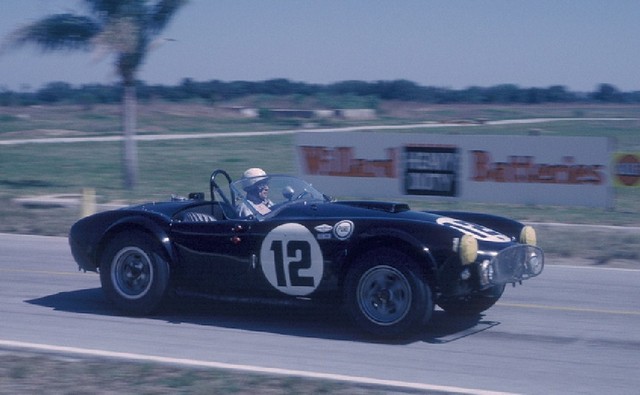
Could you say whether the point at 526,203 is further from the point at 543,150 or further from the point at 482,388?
the point at 482,388

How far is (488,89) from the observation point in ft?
388

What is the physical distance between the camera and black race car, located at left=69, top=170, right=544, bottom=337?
7984mm

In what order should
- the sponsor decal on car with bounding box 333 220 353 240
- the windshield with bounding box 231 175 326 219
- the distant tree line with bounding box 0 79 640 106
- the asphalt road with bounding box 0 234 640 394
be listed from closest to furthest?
the asphalt road with bounding box 0 234 640 394 < the sponsor decal on car with bounding box 333 220 353 240 < the windshield with bounding box 231 175 326 219 < the distant tree line with bounding box 0 79 640 106

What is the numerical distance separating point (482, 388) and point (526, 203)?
1324cm

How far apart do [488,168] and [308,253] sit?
11692mm

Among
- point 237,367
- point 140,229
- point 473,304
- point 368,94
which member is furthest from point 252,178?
point 368,94

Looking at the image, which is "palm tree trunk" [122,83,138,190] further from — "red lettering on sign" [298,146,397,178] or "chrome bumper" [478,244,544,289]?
"chrome bumper" [478,244,544,289]

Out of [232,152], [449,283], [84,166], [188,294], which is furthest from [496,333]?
[232,152]

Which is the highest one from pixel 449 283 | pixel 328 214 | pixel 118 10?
pixel 118 10

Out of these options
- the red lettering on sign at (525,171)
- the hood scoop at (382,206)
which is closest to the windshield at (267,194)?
the hood scoop at (382,206)

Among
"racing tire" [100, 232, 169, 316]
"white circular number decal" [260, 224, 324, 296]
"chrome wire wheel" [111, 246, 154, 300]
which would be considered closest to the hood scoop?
"white circular number decal" [260, 224, 324, 296]

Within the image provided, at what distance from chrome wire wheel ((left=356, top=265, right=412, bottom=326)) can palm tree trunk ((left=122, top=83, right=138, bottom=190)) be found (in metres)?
17.9

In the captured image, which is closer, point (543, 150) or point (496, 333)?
point (496, 333)

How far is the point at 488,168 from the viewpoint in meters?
19.5
